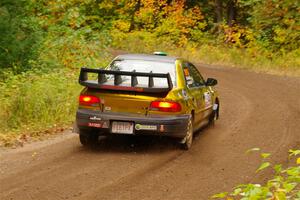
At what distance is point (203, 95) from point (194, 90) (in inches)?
27.5

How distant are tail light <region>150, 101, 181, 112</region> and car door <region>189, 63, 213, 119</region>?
1.67m

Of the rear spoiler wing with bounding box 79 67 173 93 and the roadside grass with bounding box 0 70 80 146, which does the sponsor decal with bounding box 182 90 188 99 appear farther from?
the roadside grass with bounding box 0 70 80 146

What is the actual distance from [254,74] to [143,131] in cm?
1724

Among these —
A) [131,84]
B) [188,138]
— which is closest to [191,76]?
[188,138]

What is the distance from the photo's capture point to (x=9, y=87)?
1441cm

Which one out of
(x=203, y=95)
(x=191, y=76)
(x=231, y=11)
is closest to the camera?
(x=191, y=76)

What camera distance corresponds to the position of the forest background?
1240 cm

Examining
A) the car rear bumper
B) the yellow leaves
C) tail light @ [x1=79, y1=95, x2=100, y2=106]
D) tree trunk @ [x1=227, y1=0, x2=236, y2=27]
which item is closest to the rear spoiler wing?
tail light @ [x1=79, y1=95, x2=100, y2=106]

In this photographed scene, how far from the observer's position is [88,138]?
32.6ft

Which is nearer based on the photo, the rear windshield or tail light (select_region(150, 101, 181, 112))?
tail light (select_region(150, 101, 181, 112))

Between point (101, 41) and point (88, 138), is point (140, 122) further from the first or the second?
point (101, 41)

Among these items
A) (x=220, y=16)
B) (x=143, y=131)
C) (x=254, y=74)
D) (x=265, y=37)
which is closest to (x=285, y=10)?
(x=265, y=37)

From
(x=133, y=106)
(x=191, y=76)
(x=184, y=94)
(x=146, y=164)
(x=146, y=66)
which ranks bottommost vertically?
(x=146, y=164)

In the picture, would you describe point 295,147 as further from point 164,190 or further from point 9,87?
point 9,87
